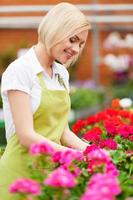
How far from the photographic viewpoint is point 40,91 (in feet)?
12.2

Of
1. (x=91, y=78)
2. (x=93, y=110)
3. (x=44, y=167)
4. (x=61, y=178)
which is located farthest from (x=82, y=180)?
(x=91, y=78)

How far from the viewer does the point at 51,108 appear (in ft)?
12.3

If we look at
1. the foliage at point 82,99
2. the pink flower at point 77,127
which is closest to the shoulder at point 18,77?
the pink flower at point 77,127

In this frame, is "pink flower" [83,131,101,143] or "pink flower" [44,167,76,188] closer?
"pink flower" [44,167,76,188]

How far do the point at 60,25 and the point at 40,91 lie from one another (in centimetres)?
31

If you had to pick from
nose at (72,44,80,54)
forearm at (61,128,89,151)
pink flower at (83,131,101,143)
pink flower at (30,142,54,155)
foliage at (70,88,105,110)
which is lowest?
foliage at (70,88,105,110)

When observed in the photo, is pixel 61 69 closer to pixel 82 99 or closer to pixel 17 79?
pixel 17 79

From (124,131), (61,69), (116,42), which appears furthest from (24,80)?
(116,42)

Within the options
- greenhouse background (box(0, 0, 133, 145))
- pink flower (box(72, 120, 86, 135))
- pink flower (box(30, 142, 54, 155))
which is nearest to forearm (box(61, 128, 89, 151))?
pink flower (box(30, 142, 54, 155))

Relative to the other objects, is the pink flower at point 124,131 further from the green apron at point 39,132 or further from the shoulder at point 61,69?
the green apron at point 39,132

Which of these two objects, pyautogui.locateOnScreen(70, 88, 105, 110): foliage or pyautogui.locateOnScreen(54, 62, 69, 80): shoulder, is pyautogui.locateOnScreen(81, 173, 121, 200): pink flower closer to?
pyautogui.locateOnScreen(54, 62, 69, 80): shoulder

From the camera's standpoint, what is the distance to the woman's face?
3.63 meters

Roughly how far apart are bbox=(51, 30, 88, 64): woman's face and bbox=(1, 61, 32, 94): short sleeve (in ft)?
0.48

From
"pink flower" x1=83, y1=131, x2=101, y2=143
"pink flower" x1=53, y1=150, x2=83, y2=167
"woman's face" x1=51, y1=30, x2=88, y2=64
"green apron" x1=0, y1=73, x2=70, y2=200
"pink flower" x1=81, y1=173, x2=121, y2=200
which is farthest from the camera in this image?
"pink flower" x1=83, y1=131, x2=101, y2=143
